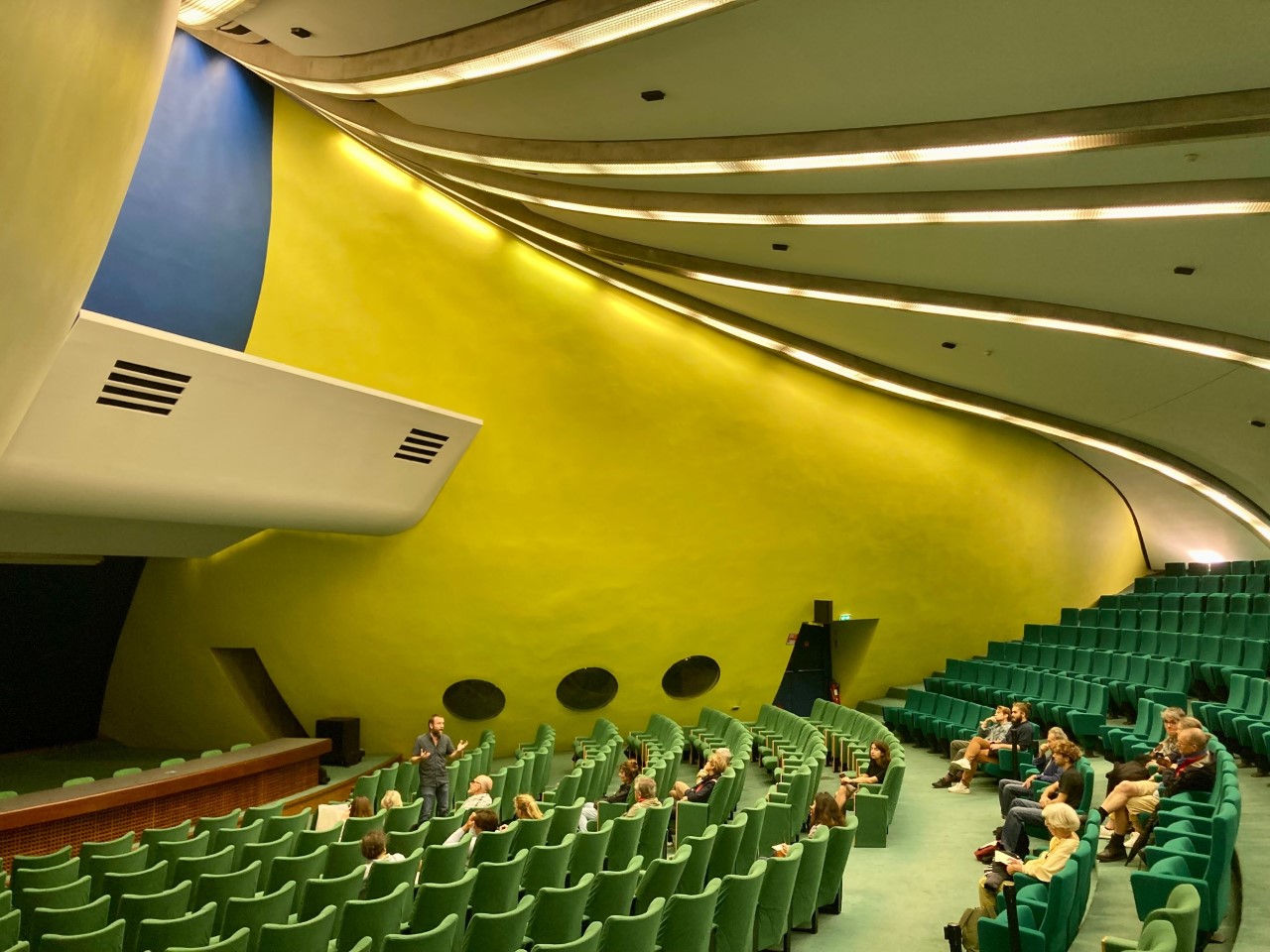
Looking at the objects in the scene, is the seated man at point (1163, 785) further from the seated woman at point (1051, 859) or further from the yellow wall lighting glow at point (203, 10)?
the yellow wall lighting glow at point (203, 10)

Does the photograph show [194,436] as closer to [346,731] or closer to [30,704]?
[346,731]

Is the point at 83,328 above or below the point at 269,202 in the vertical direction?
below

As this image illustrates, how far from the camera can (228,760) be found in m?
8.24

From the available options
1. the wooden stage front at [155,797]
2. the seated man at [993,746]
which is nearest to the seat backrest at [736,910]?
the seated man at [993,746]

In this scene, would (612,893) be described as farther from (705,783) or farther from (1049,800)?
(1049,800)

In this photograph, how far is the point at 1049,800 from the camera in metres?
A: 5.73

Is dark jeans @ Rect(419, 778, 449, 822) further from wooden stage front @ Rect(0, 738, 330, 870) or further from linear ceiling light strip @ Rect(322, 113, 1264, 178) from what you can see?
linear ceiling light strip @ Rect(322, 113, 1264, 178)

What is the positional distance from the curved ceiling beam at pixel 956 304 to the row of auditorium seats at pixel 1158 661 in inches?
111

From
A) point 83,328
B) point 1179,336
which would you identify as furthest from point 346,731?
point 1179,336

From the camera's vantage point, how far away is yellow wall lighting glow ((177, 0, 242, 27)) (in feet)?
20.6

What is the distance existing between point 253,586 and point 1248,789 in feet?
28.5

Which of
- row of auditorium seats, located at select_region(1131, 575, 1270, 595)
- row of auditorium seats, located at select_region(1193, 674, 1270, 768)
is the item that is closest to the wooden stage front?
row of auditorium seats, located at select_region(1193, 674, 1270, 768)

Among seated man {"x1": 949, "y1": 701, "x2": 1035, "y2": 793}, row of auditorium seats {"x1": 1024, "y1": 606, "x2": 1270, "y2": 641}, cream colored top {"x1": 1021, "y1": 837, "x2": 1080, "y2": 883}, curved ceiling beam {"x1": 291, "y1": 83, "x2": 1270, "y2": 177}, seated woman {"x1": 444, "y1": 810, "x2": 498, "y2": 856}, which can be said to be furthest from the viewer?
row of auditorium seats {"x1": 1024, "y1": 606, "x2": 1270, "y2": 641}

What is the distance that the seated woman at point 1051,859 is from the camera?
4496mm
